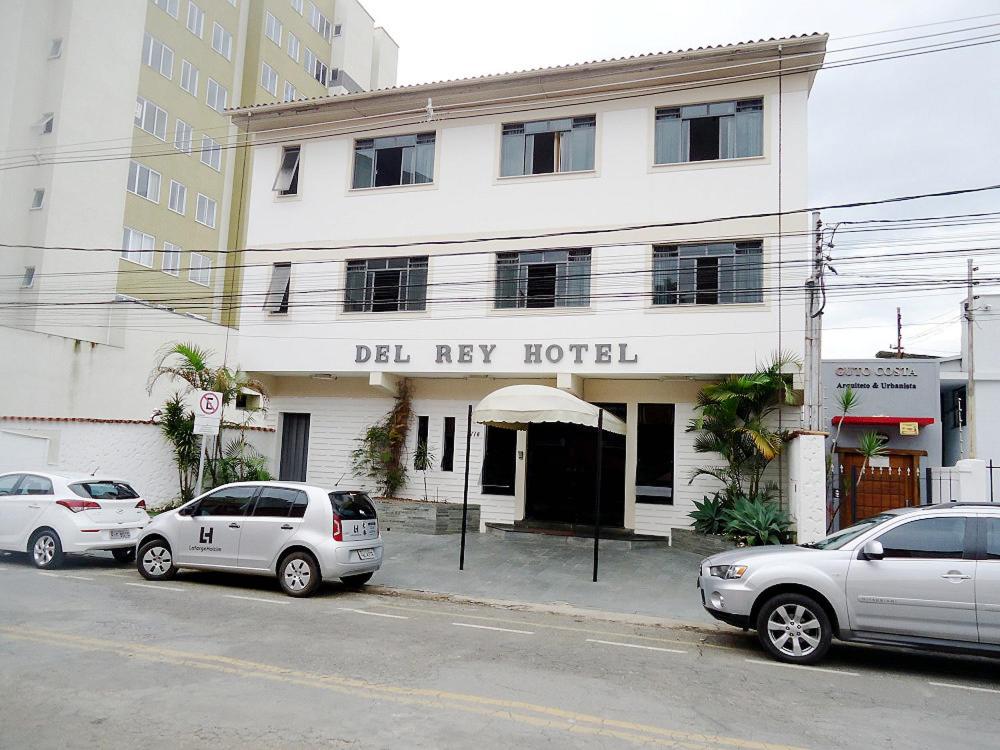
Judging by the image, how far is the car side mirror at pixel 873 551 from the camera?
8.02 metres

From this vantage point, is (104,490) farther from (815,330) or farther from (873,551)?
(815,330)

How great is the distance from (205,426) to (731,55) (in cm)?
1293

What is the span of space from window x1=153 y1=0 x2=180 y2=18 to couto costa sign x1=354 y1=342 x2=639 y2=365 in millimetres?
25390

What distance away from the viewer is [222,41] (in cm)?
3888

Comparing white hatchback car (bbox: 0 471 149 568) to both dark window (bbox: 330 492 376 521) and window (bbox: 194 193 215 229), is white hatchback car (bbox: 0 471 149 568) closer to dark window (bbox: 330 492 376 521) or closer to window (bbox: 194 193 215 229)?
dark window (bbox: 330 492 376 521)

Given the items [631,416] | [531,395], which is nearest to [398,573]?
[531,395]

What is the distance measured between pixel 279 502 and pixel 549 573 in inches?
199

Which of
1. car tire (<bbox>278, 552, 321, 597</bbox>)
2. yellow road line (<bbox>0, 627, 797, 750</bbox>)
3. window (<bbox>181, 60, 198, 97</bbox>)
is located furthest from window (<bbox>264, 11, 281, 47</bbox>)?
yellow road line (<bbox>0, 627, 797, 750</bbox>)

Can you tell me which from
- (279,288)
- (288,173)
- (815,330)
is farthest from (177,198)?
(815,330)

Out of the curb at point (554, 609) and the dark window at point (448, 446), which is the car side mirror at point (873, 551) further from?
the dark window at point (448, 446)

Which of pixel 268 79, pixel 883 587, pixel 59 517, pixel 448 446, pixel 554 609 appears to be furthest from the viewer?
pixel 268 79

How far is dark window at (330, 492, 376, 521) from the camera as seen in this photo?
37.0 feet

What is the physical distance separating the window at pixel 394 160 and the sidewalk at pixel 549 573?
28.4 ft

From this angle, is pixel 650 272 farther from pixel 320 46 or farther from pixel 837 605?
Answer: pixel 320 46
